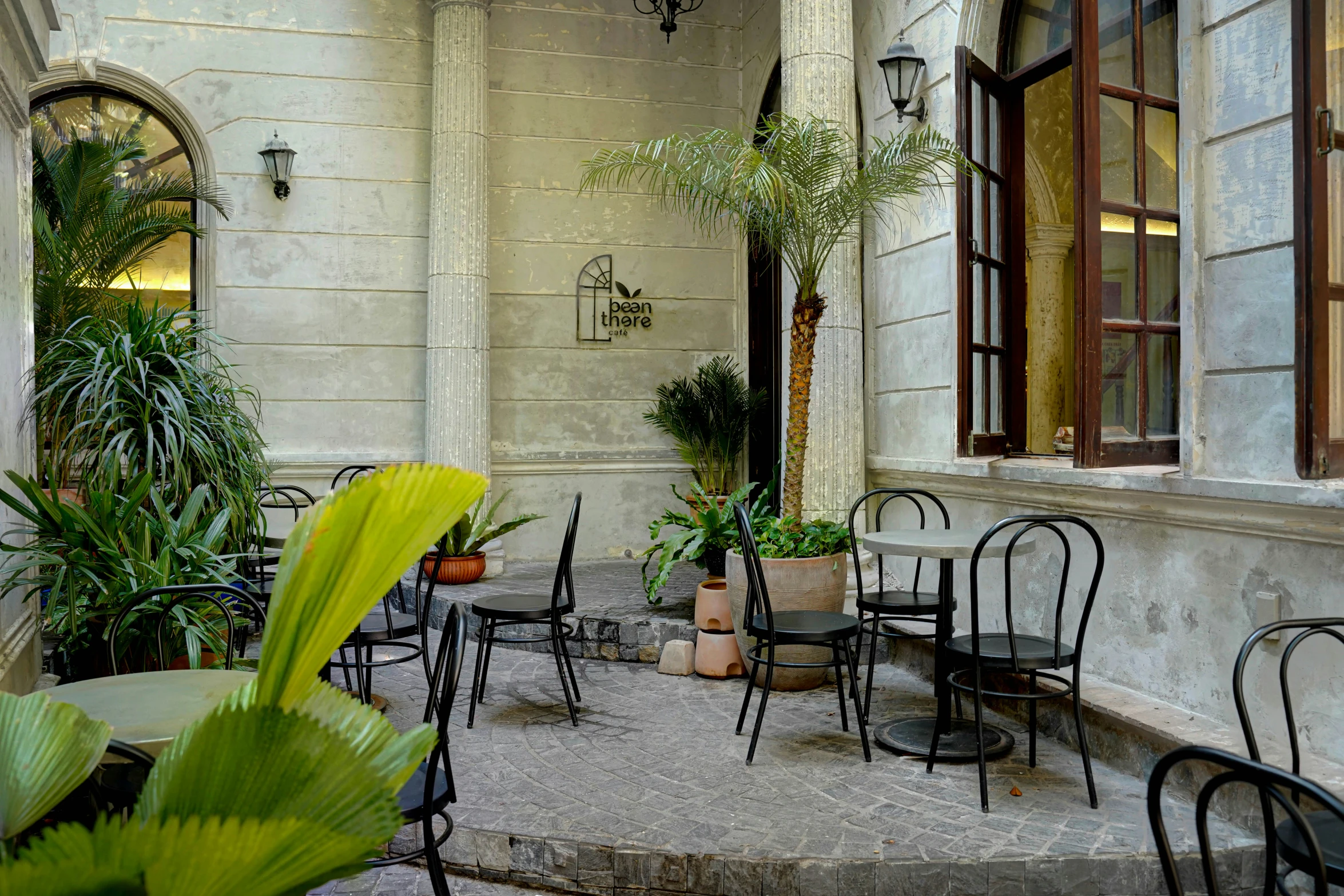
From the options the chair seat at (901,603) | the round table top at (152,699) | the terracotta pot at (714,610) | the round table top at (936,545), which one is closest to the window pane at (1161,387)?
the round table top at (936,545)

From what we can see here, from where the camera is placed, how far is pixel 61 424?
5.44 m

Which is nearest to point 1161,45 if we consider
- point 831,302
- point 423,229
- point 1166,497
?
point 1166,497

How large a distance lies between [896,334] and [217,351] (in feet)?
15.8

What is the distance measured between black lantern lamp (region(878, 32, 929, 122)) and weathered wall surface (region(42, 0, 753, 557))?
286 centimetres

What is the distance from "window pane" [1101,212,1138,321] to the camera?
390 cm

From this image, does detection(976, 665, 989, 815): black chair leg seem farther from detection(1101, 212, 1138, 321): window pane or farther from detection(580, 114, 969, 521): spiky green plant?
detection(580, 114, 969, 521): spiky green plant

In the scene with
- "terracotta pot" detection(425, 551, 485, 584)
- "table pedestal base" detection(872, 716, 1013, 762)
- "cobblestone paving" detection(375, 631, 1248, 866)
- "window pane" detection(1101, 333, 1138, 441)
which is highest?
"window pane" detection(1101, 333, 1138, 441)

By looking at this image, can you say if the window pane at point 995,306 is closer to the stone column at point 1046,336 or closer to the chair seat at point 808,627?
the chair seat at point 808,627

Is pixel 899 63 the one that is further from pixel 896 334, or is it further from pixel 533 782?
pixel 533 782

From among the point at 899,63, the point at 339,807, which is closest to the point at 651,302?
the point at 899,63

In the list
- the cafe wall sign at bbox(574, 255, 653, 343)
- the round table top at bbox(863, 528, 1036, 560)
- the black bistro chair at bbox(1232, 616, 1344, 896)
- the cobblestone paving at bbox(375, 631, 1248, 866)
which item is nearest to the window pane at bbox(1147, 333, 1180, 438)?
the round table top at bbox(863, 528, 1036, 560)

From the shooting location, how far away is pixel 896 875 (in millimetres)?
2729

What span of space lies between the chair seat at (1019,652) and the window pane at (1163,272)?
1466mm

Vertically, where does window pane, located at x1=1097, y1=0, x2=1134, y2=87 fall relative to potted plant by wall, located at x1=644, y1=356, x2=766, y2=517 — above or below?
above
